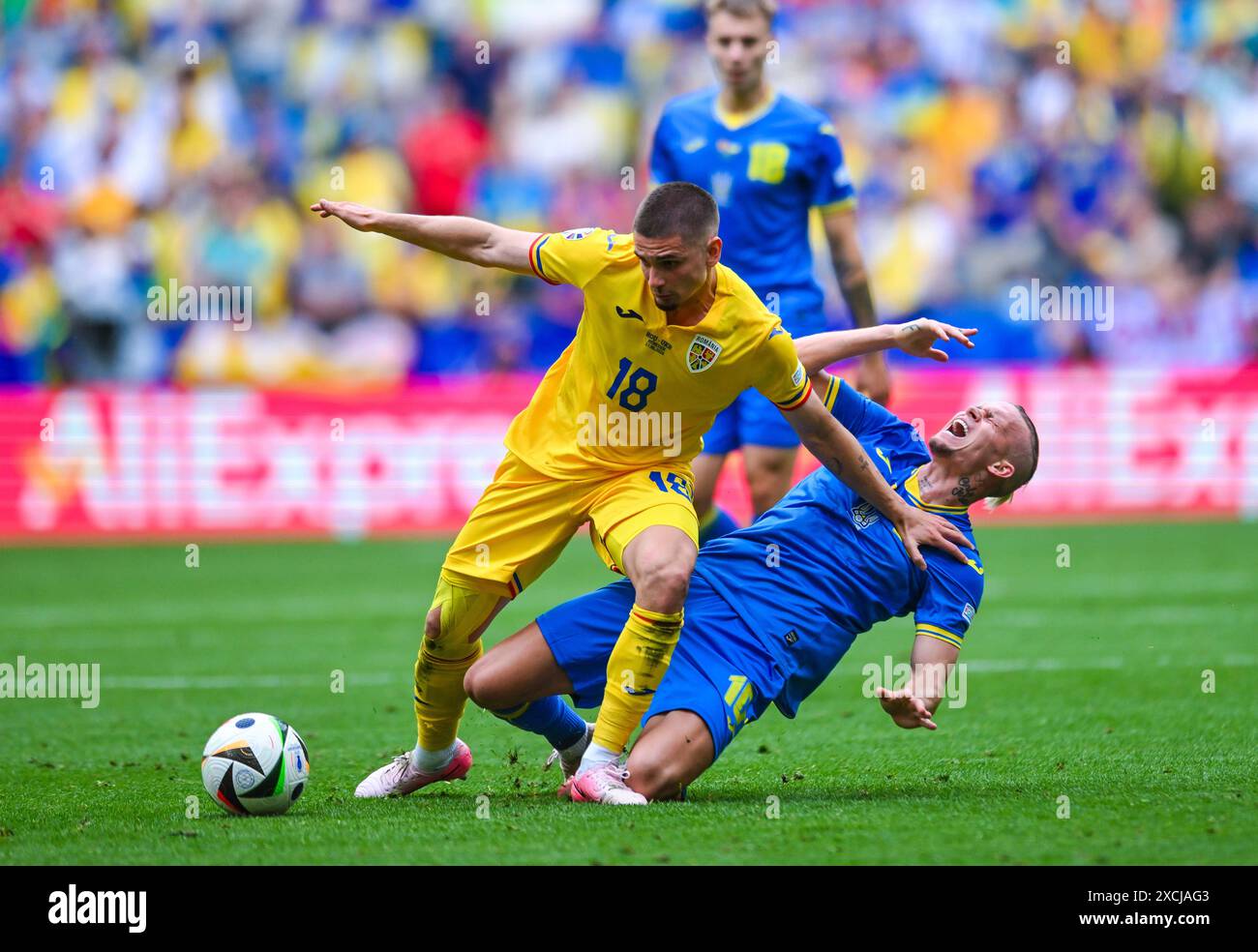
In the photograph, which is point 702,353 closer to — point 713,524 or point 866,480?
point 866,480

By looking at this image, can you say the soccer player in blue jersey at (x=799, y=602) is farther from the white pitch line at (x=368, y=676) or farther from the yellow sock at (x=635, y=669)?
the white pitch line at (x=368, y=676)

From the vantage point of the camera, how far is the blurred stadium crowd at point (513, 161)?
17.8 meters

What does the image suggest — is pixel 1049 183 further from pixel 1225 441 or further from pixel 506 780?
pixel 506 780

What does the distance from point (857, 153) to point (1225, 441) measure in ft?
16.4

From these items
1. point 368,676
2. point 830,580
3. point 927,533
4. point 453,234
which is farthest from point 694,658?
point 368,676

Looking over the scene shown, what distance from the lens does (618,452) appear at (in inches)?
236

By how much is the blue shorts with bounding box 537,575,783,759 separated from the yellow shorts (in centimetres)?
17

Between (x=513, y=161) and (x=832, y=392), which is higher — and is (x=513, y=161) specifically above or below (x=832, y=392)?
above

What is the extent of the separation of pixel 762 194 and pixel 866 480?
2.75 meters

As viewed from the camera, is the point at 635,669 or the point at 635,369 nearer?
the point at 635,669

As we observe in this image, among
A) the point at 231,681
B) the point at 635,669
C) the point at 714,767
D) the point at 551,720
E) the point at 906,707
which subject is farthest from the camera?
the point at 231,681

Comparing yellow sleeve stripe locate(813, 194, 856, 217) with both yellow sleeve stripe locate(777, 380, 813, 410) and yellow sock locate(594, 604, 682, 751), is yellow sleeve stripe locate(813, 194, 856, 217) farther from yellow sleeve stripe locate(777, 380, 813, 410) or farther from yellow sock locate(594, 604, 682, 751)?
yellow sock locate(594, 604, 682, 751)

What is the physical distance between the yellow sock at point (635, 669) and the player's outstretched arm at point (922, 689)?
70cm

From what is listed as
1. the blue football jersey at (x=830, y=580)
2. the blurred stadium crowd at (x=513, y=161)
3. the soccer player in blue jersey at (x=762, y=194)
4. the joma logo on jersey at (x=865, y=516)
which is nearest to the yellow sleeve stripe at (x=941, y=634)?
the blue football jersey at (x=830, y=580)
